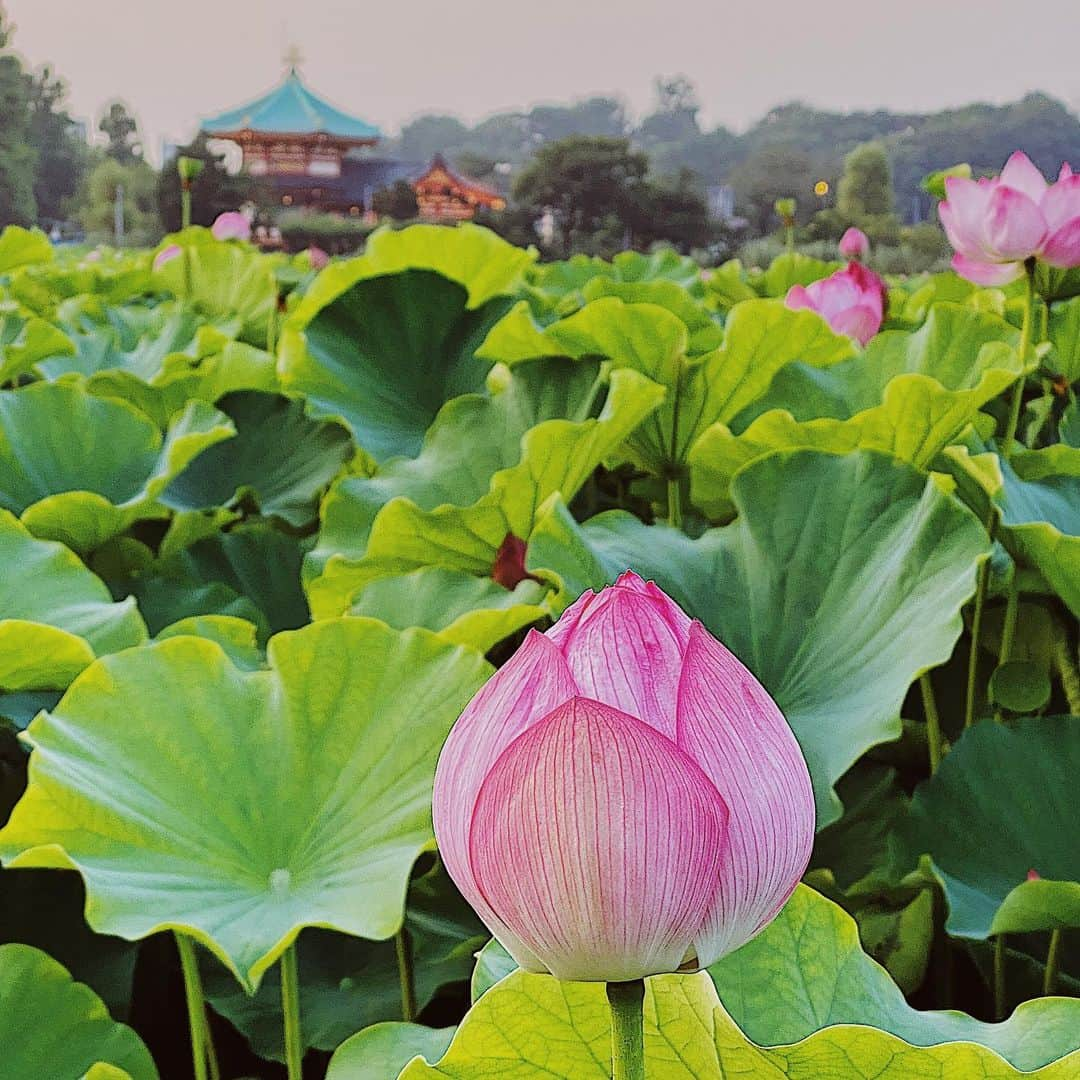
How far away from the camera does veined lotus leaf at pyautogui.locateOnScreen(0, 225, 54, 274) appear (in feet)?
8.54

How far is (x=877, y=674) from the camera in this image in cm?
70

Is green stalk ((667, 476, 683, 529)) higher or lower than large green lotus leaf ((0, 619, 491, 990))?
higher

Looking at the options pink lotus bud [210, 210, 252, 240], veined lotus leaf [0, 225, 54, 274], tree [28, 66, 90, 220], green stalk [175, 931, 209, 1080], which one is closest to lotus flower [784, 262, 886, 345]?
green stalk [175, 931, 209, 1080]

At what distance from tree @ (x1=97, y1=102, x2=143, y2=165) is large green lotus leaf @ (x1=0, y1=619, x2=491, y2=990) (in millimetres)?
44087

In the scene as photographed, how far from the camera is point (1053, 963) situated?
69cm

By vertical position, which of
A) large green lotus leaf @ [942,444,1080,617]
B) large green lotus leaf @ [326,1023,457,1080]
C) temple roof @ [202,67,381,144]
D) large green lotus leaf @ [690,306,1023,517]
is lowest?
large green lotus leaf @ [326,1023,457,1080]

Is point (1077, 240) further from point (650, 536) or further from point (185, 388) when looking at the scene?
point (185, 388)

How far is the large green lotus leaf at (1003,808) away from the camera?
74 centimetres

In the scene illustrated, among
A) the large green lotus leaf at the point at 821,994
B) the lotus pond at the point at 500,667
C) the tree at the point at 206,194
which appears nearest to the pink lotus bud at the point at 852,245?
the lotus pond at the point at 500,667

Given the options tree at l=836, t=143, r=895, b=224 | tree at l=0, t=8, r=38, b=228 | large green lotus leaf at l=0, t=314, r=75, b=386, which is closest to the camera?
large green lotus leaf at l=0, t=314, r=75, b=386

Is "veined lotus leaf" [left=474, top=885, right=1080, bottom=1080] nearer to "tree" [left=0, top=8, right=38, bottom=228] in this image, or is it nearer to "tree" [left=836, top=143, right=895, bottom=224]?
"tree" [left=836, top=143, right=895, bottom=224]

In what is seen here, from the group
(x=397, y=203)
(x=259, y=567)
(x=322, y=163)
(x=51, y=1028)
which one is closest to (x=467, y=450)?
(x=259, y=567)

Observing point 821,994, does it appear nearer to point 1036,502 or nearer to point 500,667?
point 500,667

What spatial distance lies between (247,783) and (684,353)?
19.0 inches
